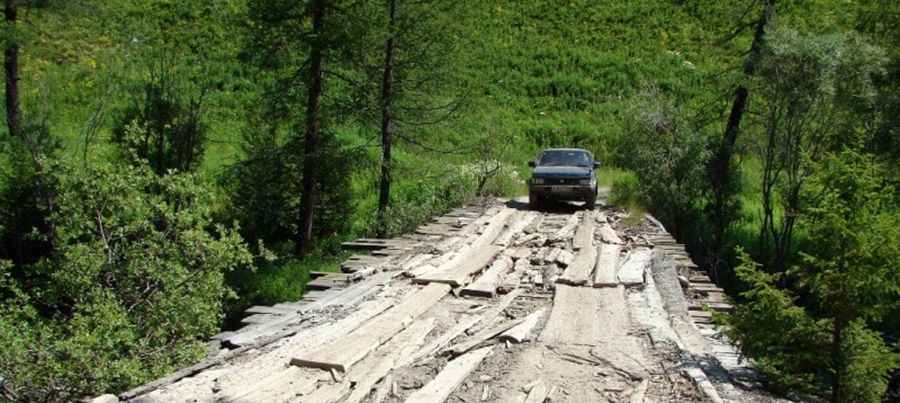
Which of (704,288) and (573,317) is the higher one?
(704,288)

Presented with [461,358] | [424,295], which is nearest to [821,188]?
[461,358]

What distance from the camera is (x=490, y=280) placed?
10.3 metres

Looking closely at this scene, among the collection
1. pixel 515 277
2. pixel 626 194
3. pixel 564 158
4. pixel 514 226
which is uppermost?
pixel 564 158

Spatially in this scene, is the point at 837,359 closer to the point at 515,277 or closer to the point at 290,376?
the point at 515,277

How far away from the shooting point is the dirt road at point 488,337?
614cm

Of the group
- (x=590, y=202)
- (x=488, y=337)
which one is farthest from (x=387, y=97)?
(x=488, y=337)

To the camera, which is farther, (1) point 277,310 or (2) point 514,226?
(2) point 514,226

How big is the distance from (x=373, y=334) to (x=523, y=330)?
1.61m

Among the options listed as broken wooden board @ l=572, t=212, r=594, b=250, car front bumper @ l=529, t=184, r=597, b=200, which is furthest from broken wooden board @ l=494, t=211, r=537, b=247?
broken wooden board @ l=572, t=212, r=594, b=250

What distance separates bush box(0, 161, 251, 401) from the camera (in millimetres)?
9008

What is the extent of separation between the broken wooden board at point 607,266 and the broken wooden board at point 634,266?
0.35 feet

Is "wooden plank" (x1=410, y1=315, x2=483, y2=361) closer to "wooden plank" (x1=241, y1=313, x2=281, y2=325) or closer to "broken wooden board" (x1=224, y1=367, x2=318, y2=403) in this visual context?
"broken wooden board" (x1=224, y1=367, x2=318, y2=403)

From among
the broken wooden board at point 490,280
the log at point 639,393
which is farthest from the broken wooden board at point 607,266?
the log at point 639,393

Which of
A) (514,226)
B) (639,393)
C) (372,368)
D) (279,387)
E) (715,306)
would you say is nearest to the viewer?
(279,387)
